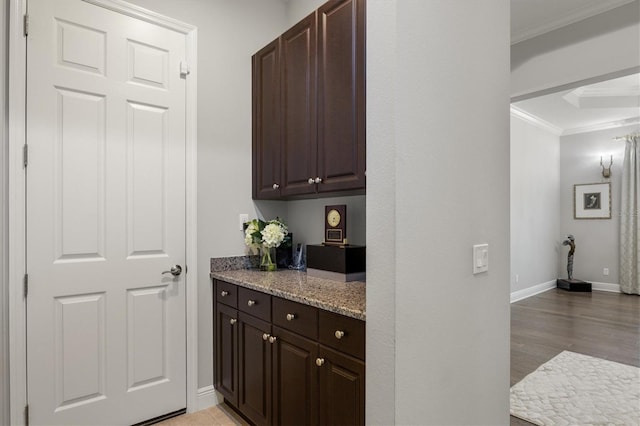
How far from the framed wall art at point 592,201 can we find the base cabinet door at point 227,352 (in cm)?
698

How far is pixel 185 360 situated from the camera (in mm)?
2328

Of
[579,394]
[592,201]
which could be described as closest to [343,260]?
[579,394]

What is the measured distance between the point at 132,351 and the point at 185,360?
0.34 meters

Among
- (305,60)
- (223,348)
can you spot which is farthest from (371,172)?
(223,348)

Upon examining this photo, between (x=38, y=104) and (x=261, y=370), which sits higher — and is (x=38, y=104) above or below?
above

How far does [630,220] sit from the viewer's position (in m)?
5.98

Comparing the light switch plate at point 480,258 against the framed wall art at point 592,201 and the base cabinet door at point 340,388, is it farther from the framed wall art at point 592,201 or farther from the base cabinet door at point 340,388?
the framed wall art at point 592,201

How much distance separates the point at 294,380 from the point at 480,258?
1.02 meters

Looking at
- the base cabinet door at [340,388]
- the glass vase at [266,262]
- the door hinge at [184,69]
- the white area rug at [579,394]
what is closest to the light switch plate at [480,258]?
the base cabinet door at [340,388]

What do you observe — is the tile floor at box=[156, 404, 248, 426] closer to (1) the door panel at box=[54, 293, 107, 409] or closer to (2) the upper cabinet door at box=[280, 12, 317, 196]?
(1) the door panel at box=[54, 293, 107, 409]

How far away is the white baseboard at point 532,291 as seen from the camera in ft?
18.2

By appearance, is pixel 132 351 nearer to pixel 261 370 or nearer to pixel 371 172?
pixel 261 370

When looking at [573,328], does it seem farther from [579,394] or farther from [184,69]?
[184,69]

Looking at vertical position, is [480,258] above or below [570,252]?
above
